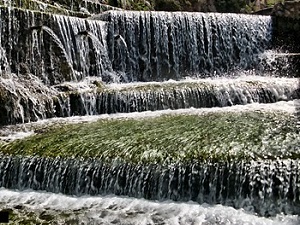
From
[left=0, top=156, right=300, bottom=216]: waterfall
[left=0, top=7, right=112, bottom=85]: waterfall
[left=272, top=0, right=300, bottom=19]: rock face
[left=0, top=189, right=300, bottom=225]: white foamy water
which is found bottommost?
[left=0, top=189, right=300, bottom=225]: white foamy water

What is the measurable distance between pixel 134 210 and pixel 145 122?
14.3 feet

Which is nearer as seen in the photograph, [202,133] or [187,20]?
[202,133]

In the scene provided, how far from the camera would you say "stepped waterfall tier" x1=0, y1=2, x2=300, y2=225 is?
756 cm

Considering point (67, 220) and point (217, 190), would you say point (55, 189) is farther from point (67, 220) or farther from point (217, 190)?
point (217, 190)

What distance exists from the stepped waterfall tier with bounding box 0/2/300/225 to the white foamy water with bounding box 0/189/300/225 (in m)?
0.02

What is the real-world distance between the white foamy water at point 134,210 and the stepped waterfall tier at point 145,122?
0.02m

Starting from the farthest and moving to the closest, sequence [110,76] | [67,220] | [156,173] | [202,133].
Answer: [110,76]
[202,133]
[156,173]
[67,220]

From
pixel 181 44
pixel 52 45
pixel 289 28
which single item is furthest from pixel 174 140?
pixel 289 28

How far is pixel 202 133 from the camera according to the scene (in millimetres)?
9812

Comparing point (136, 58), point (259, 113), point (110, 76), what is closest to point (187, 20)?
point (136, 58)

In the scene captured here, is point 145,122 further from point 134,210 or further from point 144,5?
point 144,5

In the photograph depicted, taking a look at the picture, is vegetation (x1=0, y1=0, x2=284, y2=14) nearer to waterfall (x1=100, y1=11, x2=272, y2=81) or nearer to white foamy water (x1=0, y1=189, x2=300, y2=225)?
waterfall (x1=100, y1=11, x2=272, y2=81)

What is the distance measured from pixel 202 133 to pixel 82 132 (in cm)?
311

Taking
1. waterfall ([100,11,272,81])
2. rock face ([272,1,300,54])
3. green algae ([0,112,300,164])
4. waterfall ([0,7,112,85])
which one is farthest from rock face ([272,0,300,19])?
green algae ([0,112,300,164])
